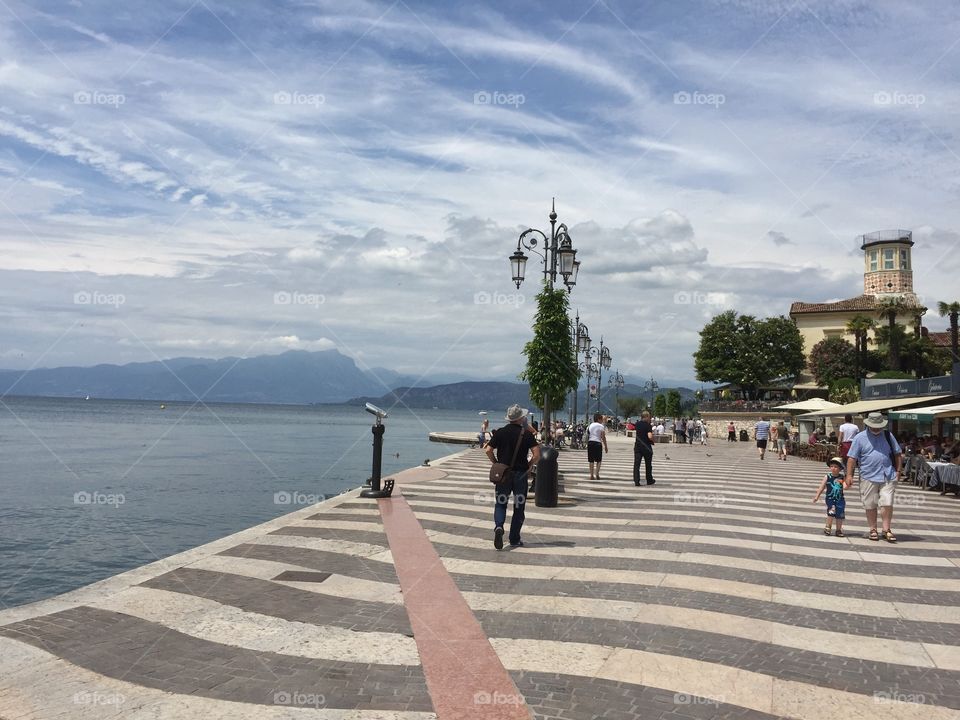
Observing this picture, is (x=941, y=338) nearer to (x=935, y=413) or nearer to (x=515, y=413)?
(x=935, y=413)

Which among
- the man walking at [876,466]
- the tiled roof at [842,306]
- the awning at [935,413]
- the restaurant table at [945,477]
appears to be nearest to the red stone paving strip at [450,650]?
→ the man walking at [876,466]

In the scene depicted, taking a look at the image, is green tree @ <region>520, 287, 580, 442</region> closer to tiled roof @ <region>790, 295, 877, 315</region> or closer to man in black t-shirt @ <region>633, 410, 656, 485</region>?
man in black t-shirt @ <region>633, 410, 656, 485</region>

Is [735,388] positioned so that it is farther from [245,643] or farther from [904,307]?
[245,643]

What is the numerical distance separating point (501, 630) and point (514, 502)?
137 inches

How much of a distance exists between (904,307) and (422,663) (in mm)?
82217

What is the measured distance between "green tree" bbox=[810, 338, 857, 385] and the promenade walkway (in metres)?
68.5

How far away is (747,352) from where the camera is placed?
7444 centimetres

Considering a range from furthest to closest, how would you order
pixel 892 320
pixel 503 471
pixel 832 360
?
pixel 832 360 → pixel 892 320 → pixel 503 471

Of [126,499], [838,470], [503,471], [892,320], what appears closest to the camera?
[503,471]

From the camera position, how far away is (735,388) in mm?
80000

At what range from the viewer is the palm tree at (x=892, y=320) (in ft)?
209

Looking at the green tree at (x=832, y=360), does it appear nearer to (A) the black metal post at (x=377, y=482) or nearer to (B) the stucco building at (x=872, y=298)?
(B) the stucco building at (x=872, y=298)

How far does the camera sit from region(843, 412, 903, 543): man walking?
31.9 ft

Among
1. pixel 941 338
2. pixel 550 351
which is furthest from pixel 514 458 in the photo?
pixel 941 338
